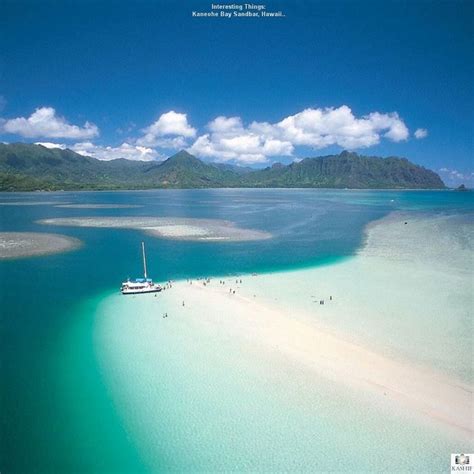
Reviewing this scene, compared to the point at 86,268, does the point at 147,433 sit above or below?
below

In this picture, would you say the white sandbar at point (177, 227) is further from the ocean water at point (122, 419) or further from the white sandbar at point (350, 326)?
the ocean water at point (122, 419)

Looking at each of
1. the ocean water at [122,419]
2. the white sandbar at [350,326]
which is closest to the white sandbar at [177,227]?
the white sandbar at [350,326]

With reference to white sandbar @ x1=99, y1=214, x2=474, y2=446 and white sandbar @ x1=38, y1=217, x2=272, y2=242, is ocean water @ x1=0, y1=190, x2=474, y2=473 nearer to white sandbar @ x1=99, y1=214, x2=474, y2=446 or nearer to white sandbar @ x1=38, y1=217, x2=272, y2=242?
white sandbar @ x1=99, y1=214, x2=474, y2=446

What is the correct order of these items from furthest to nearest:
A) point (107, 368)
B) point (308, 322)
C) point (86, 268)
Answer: point (86, 268), point (308, 322), point (107, 368)

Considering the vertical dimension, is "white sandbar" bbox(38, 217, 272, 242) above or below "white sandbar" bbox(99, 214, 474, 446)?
above

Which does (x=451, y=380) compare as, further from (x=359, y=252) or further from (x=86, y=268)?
(x=86, y=268)

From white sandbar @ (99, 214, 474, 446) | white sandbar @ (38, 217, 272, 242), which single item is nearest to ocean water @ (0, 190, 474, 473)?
white sandbar @ (99, 214, 474, 446)

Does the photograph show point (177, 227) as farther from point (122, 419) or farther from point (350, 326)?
point (122, 419)

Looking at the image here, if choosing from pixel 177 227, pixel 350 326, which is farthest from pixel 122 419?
pixel 177 227

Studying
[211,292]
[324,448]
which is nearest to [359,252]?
[211,292]

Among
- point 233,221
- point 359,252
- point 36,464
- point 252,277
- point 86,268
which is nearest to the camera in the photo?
point 36,464

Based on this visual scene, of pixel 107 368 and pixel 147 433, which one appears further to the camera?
pixel 107 368
